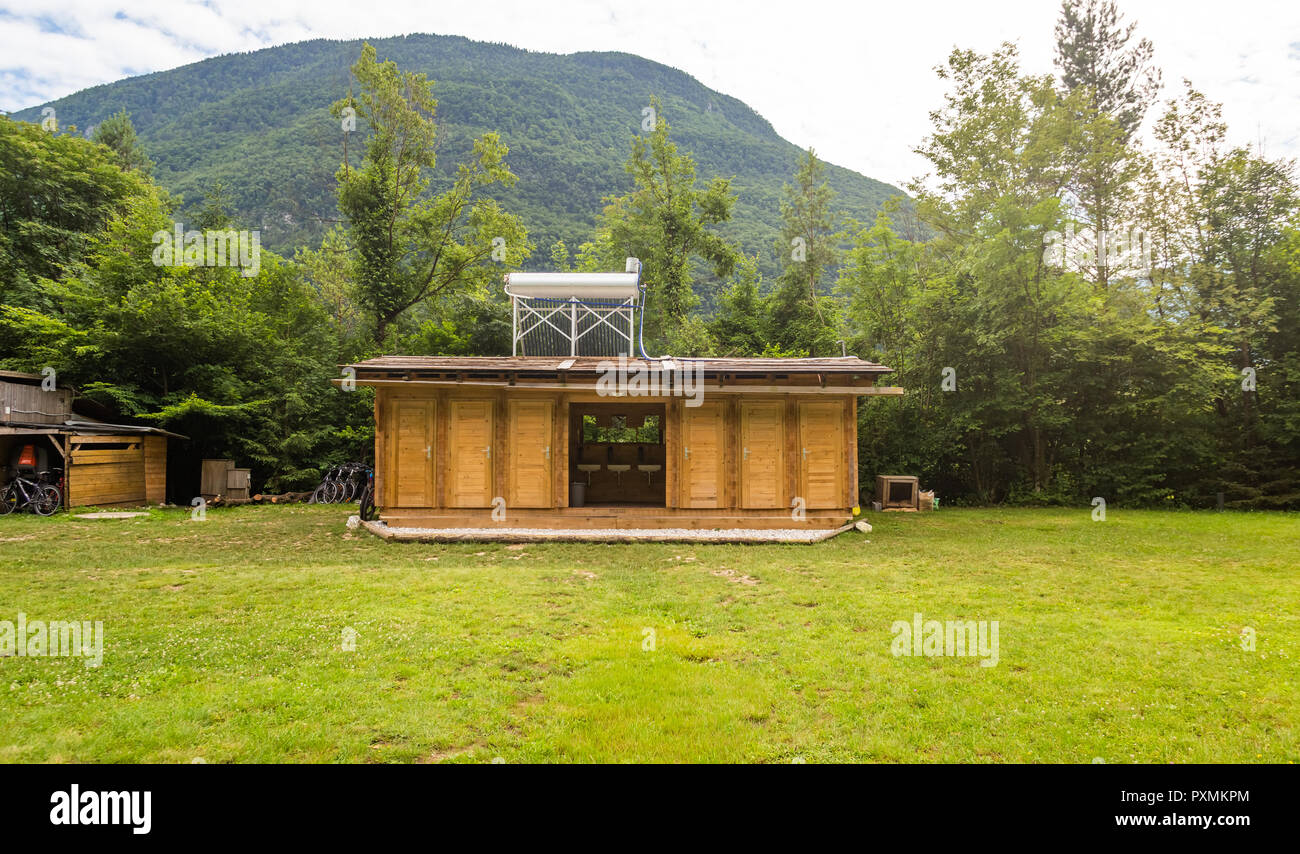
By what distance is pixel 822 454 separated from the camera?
1212cm

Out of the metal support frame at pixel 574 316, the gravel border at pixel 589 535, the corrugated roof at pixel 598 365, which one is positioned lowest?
the gravel border at pixel 589 535

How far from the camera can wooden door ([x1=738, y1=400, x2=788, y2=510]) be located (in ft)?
39.5

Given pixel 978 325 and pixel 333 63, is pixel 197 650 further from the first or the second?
pixel 333 63

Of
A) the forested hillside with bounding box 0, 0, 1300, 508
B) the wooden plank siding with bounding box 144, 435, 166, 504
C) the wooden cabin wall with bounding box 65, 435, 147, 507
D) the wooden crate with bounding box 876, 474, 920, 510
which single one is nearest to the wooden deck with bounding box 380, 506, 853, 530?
the wooden crate with bounding box 876, 474, 920, 510

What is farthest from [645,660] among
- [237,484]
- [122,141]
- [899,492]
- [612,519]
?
[122,141]

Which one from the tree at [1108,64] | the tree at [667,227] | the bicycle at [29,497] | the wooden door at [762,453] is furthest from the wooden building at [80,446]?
the tree at [1108,64]

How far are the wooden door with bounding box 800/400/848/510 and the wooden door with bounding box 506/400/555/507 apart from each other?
17.5 ft

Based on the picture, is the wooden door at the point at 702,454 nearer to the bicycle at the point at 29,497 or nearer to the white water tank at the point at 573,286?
the white water tank at the point at 573,286

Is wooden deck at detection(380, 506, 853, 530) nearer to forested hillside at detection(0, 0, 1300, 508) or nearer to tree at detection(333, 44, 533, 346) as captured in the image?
forested hillside at detection(0, 0, 1300, 508)

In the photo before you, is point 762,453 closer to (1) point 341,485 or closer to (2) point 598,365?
(2) point 598,365

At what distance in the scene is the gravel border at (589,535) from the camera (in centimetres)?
1074

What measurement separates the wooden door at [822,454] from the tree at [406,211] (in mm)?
17435

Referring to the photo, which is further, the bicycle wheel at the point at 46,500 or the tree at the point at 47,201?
the tree at the point at 47,201
